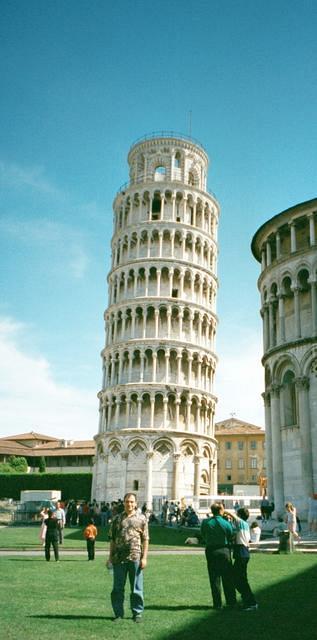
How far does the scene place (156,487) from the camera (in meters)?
60.1

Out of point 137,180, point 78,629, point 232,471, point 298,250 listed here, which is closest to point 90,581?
point 78,629

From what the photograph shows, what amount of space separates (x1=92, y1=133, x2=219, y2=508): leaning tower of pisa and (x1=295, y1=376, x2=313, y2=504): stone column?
26.5m

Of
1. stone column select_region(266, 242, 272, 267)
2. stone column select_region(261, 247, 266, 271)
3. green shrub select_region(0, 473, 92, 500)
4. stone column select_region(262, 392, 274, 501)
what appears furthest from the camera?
green shrub select_region(0, 473, 92, 500)

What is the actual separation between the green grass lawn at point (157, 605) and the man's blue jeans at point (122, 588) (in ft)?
0.66

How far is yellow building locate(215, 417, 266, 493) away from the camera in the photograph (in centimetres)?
10500

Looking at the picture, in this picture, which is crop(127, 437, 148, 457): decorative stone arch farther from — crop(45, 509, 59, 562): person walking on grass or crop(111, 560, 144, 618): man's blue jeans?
crop(111, 560, 144, 618): man's blue jeans

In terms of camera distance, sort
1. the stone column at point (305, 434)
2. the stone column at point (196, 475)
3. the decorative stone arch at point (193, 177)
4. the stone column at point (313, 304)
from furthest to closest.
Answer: the decorative stone arch at point (193, 177)
the stone column at point (196, 475)
the stone column at point (313, 304)
the stone column at point (305, 434)

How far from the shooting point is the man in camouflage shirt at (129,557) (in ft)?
30.3

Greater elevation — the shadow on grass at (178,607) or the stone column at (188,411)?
the stone column at (188,411)

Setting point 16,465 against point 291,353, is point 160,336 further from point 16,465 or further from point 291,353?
point 291,353

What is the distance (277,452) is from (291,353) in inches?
204

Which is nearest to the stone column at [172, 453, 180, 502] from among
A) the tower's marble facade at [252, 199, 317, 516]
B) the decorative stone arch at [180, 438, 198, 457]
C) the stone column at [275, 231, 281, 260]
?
the decorative stone arch at [180, 438, 198, 457]

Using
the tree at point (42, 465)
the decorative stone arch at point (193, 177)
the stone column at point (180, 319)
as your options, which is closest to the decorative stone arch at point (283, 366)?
the stone column at point (180, 319)

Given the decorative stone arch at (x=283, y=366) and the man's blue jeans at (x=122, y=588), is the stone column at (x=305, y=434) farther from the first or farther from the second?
the man's blue jeans at (x=122, y=588)
